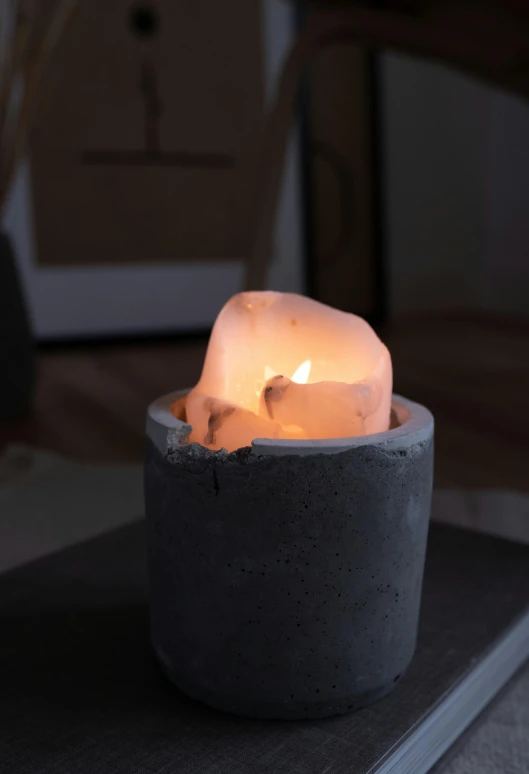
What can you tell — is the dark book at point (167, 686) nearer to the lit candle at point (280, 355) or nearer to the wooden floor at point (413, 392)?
the lit candle at point (280, 355)

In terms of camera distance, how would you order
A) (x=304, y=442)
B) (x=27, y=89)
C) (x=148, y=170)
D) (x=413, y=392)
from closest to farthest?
(x=304, y=442) < (x=27, y=89) < (x=413, y=392) < (x=148, y=170)

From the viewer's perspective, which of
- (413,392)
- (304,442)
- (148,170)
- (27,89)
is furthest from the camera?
(148,170)

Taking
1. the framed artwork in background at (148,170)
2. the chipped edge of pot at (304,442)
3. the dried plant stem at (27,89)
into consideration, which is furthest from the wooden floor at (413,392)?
the chipped edge of pot at (304,442)

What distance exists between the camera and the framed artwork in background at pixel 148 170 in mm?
2154

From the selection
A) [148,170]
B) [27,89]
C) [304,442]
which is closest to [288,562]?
[304,442]

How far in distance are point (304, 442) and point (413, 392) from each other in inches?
48.0

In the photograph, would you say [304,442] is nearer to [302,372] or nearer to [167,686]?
[302,372]

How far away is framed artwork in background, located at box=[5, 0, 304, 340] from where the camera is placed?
215 centimetres

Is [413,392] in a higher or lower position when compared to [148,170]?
lower

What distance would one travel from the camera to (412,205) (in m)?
2.83

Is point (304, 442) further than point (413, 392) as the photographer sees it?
No

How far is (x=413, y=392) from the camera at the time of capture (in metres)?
1.61

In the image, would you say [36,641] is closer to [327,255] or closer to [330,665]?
[330,665]

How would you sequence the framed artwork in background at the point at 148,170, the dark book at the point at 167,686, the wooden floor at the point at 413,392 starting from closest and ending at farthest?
Answer: 1. the dark book at the point at 167,686
2. the wooden floor at the point at 413,392
3. the framed artwork in background at the point at 148,170
